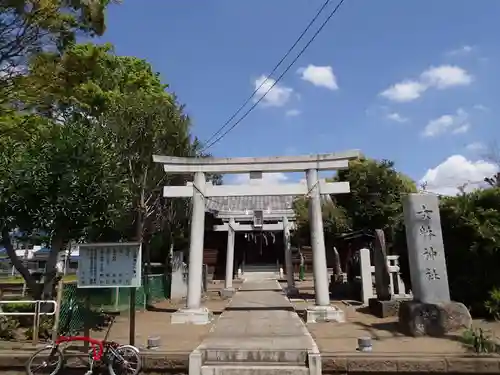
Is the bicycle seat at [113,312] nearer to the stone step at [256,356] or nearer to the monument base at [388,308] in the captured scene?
the stone step at [256,356]

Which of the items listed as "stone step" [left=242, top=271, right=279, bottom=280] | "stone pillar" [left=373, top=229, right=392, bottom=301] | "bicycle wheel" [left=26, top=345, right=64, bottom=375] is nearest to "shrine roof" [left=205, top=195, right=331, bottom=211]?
"stone step" [left=242, top=271, right=279, bottom=280]

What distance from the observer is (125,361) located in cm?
636

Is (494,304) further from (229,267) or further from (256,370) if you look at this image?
(229,267)

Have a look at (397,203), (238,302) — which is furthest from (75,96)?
(397,203)

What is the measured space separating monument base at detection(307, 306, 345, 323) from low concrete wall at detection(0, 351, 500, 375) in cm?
491

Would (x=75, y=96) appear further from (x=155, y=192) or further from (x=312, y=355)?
(x=312, y=355)

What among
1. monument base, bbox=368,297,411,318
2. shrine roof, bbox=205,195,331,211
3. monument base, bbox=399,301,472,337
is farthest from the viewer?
shrine roof, bbox=205,195,331,211

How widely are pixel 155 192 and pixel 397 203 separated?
1165cm

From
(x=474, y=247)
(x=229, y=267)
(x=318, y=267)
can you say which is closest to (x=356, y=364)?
(x=474, y=247)

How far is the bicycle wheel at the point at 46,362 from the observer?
640 centimetres

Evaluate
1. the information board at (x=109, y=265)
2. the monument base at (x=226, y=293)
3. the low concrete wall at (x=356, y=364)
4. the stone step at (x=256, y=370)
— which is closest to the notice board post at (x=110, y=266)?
the information board at (x=109, y=265)

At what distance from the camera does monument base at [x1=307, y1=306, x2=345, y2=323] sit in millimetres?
11312

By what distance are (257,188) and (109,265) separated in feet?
20.7

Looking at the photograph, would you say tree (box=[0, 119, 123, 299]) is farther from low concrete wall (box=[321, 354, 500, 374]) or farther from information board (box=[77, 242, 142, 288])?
low concrete wall (box=[321, 354, 500, 374])
